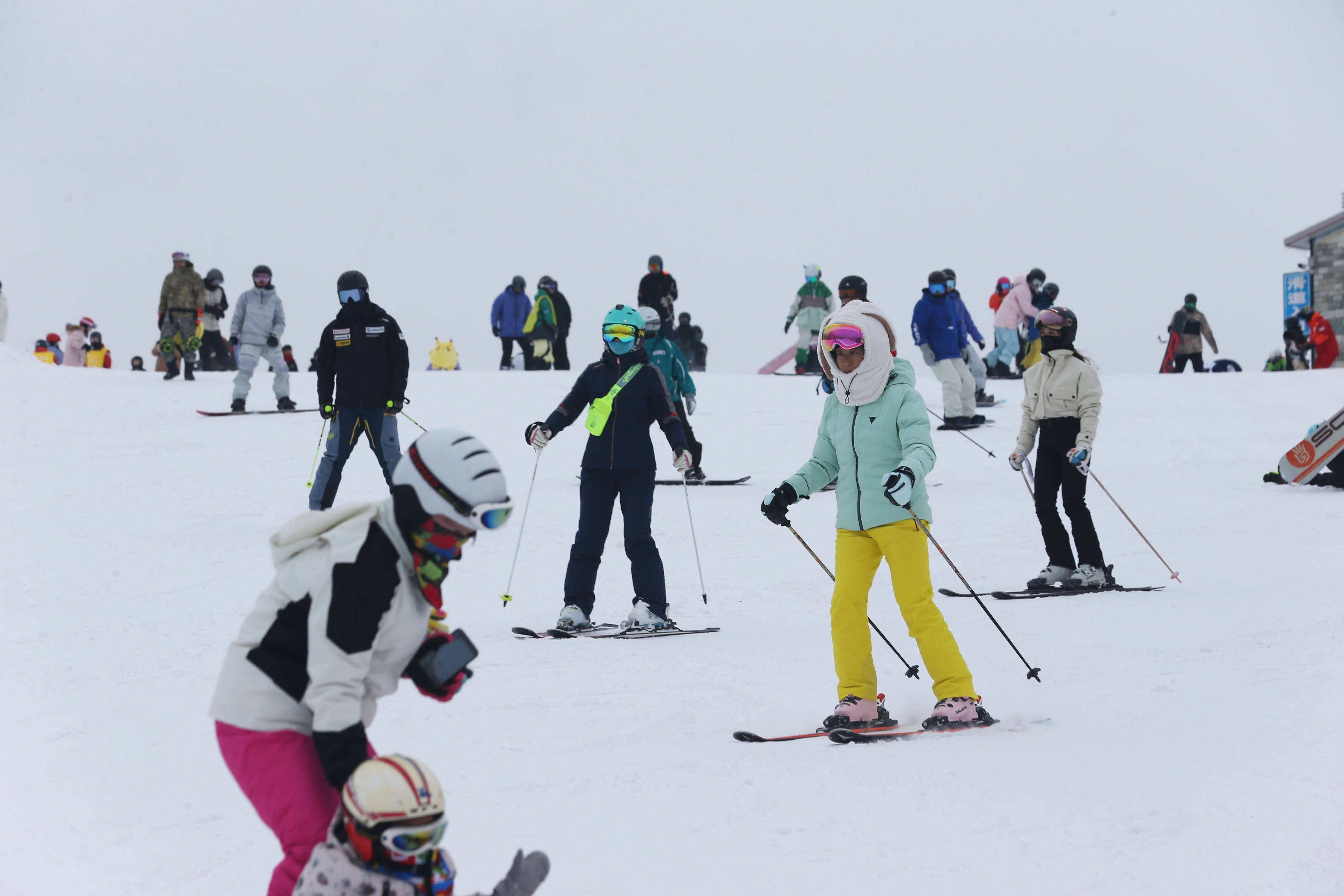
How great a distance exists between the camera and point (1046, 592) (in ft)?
24.1

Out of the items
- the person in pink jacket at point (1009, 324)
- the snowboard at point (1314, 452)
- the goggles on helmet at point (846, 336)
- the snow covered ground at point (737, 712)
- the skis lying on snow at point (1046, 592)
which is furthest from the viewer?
the person in pink jacket at point (1009, 324)

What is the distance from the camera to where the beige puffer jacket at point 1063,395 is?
7.38 meters

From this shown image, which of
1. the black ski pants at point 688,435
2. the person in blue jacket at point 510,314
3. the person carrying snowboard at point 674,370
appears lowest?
the black ski pants at point 688,435

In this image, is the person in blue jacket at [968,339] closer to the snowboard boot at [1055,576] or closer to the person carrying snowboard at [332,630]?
the snowboard boot at [1055,576]

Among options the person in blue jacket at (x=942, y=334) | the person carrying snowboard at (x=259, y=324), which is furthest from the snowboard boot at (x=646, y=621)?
the person carrying snowboard at (x=259, y=324)

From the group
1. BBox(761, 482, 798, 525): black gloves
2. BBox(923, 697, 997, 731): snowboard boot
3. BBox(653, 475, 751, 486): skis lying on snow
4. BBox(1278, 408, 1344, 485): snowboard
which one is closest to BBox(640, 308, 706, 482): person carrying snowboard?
BBox(653, 475, 751, 486): skis lying on snow

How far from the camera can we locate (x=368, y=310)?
8.66m

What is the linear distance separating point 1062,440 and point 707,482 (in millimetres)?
4236

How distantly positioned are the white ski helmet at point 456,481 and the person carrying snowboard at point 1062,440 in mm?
5598

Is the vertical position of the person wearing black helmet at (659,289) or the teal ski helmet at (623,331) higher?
the person wearing black helmet at (659,289)

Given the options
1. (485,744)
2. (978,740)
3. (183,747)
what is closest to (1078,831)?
(978,740)

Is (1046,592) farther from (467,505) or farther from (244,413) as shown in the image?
(244,413)

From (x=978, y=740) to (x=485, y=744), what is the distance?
1907mm

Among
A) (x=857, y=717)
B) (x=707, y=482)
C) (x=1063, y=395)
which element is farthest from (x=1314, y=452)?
(x=857, y=717)
